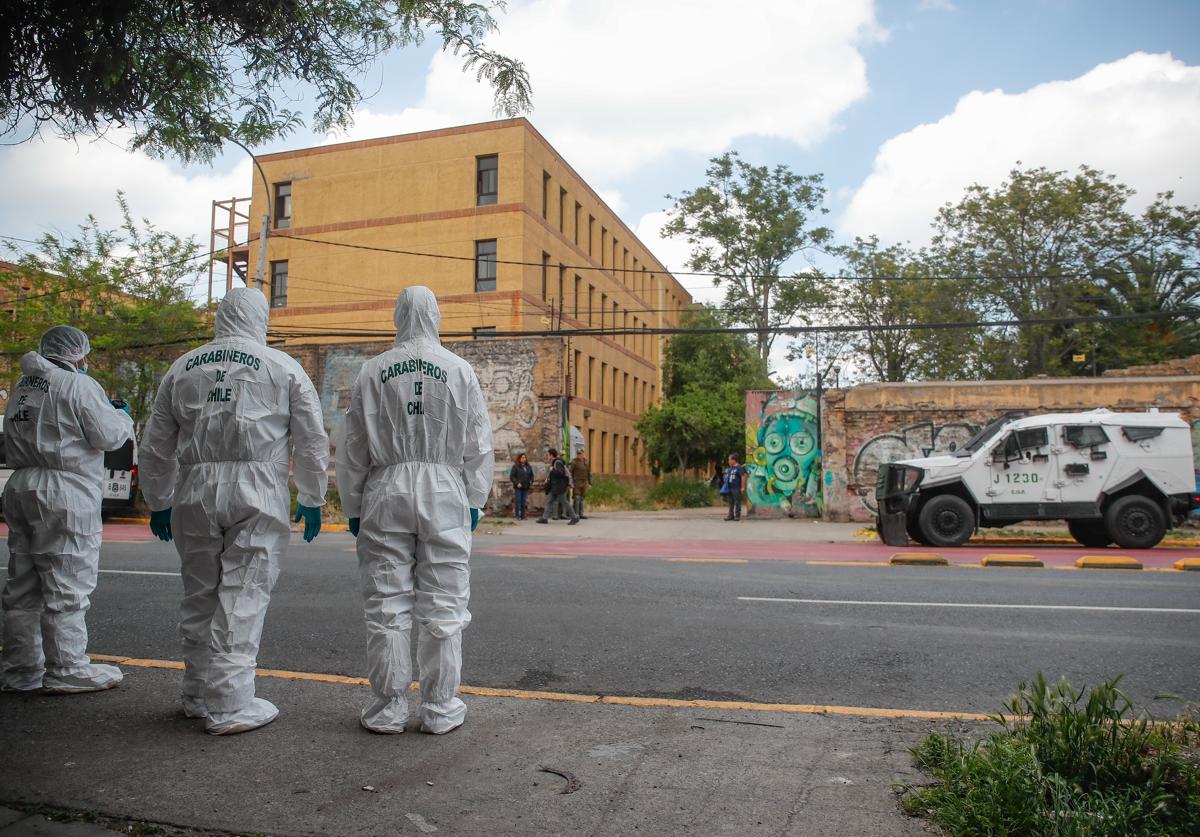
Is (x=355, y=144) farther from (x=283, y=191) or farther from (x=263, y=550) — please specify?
(x=263, y=550)

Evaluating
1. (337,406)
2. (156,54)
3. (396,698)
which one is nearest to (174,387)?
(396,698)

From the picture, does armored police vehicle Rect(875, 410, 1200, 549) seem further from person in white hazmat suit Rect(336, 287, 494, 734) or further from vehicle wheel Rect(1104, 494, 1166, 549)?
person in white hazmat suit Rect(336, 287, 494, 734)

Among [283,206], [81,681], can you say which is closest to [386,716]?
[81,681]

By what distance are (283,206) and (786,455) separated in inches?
947

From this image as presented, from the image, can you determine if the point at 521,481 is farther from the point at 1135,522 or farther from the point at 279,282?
the point at 279,282

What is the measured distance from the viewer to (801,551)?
14008 mm

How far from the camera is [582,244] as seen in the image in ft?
132

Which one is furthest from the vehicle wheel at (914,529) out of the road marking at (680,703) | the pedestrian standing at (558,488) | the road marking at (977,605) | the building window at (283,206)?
the building window at (283,206)

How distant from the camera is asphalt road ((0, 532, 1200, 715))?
506 centimetres

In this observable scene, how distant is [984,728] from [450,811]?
238 cm

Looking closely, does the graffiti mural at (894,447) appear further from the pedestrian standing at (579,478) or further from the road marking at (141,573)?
the road marking at (141,573)

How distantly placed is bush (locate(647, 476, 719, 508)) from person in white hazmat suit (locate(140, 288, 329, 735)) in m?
26.5

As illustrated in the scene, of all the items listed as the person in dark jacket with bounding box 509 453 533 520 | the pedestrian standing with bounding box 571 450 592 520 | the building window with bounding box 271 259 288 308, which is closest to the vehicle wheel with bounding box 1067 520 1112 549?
the pedestrian standing with bounding box 571 450 592 520

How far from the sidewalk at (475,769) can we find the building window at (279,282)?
34.0 m
